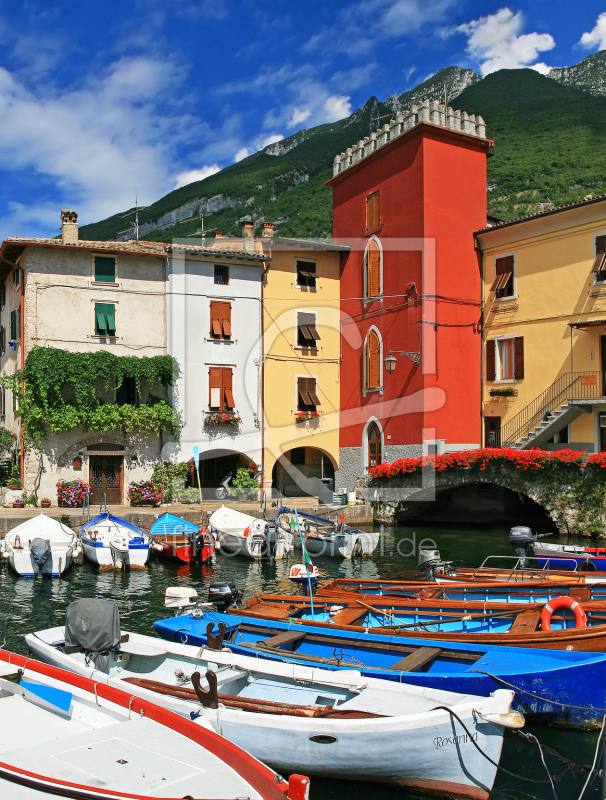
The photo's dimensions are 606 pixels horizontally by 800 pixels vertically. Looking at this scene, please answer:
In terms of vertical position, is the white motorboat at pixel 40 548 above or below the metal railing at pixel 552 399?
below

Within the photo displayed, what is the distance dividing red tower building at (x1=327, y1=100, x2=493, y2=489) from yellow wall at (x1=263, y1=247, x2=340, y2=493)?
2180 millimetres

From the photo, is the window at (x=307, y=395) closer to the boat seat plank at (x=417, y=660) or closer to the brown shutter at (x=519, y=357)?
the brown shutter at (x=519, y=357)

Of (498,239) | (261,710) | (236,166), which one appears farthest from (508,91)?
(261,710)

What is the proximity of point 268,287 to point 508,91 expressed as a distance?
214ft

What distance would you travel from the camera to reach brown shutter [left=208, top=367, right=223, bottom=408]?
29.0m

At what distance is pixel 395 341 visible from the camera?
90.6ft

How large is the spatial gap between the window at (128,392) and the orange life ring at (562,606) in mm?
20993

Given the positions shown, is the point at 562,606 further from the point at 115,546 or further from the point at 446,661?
the point at 115,546

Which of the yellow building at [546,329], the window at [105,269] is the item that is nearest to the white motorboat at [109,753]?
the yellow building at [546,329]

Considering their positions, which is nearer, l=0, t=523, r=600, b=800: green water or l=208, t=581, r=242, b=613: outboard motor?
l=0, t=523, r=600, b=800: green water

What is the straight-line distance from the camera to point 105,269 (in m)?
27.8

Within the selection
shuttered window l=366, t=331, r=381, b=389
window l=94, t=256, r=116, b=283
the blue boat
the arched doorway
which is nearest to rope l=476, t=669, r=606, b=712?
the blue boat

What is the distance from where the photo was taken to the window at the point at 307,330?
30.8 meters

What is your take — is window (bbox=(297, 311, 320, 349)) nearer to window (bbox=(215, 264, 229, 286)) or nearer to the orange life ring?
window (bbox=(215, 264, 229, 286))
